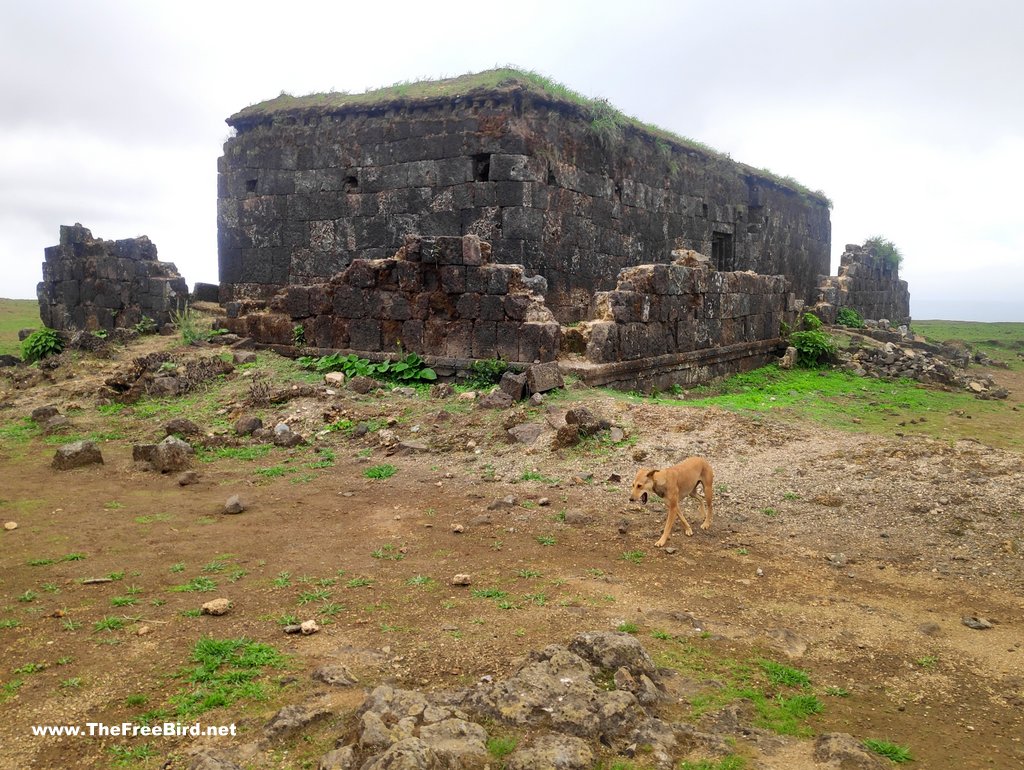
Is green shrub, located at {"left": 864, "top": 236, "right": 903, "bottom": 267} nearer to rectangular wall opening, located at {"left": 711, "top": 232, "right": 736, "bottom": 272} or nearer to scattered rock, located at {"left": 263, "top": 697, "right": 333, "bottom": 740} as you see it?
rectangular wall opening, located at {"left": 711, "top": 232, "right": 736, "bottom": 272}

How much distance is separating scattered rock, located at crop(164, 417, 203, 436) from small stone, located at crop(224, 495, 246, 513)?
2.92 m

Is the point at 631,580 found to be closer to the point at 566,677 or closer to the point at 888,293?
the point at 566,677

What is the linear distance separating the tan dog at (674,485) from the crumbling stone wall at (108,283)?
1361cm

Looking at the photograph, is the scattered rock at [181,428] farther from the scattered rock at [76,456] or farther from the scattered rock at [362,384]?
the scattered rock at [362,384]

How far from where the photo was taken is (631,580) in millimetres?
5652

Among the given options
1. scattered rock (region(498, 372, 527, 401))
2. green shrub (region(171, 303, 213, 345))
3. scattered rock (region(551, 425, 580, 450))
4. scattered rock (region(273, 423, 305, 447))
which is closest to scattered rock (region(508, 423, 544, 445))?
scattered rock (region(551, 425, 580, 450))

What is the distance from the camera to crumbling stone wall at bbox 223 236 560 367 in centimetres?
1179

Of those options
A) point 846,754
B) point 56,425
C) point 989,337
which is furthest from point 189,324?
point 989,337

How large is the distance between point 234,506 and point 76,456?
2918 mm

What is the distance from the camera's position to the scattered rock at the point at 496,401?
34.7 ft

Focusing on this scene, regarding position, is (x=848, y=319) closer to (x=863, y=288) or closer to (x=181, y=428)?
(x=863, y=288)

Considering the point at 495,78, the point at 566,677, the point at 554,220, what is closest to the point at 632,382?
the point at 554,220

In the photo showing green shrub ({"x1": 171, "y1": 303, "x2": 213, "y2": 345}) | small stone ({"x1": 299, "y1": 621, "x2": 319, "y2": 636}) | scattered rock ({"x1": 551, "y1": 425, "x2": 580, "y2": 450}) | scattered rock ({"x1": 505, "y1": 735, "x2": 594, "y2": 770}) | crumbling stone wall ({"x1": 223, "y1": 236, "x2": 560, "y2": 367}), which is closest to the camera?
scattered rock ({"x1": 505, "y1": 735, "x2": 594, "y2": 770})

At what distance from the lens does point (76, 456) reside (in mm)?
9016
